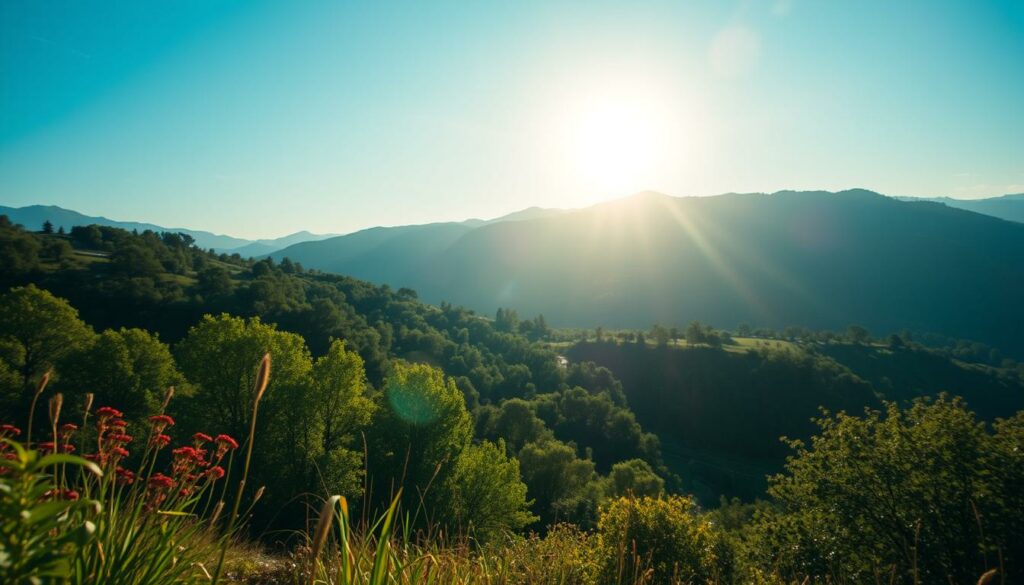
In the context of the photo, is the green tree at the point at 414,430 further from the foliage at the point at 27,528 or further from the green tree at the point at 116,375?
the foliage at the point at 27,528

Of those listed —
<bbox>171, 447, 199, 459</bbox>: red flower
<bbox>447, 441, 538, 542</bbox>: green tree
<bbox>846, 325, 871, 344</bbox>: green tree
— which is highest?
<bbox>171, 447, 199, 459</bbox>: red flower

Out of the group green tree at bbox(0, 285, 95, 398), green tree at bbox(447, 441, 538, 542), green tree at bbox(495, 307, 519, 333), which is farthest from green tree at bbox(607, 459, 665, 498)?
green tree at bbox(495, 307, 519, 333)

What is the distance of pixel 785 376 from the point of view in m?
96.3

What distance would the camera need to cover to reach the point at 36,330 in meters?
23.5

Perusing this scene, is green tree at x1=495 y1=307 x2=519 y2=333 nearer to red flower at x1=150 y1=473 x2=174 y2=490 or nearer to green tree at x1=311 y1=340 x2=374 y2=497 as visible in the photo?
green tree at x1=311 y1=340 x2=374 y2=497

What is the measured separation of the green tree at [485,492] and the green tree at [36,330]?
905 inches

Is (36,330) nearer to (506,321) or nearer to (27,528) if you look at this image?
(27,528)

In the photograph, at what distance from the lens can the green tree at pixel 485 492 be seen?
66.2ft

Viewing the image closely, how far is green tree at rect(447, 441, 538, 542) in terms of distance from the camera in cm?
2017

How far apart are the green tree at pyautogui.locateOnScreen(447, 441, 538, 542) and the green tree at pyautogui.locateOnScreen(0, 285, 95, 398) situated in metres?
23.0

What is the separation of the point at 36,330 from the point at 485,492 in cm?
2734

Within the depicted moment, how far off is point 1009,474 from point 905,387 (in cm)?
13583

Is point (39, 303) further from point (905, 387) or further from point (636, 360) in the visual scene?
point (905, 387)

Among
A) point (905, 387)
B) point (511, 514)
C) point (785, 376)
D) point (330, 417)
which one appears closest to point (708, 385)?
point (785, 376)
